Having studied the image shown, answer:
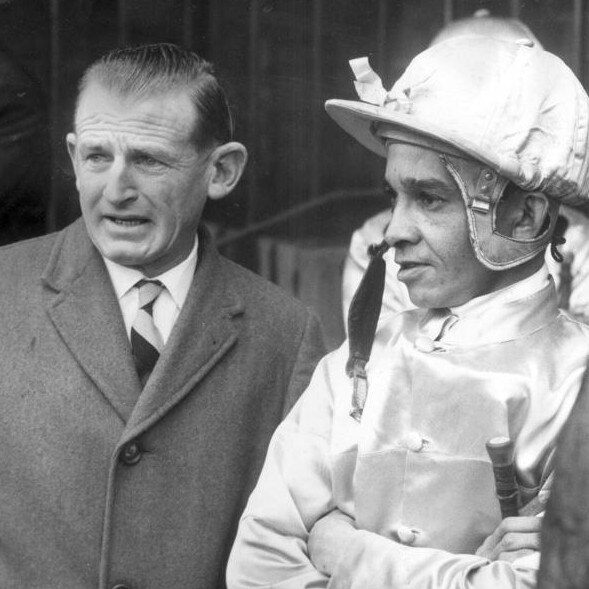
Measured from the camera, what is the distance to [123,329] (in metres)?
3.33

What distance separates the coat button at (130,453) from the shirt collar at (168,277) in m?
0.39

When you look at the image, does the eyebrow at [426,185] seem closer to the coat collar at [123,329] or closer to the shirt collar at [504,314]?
the shirt collar at [504,314]

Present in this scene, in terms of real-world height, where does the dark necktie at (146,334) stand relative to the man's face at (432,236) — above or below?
below

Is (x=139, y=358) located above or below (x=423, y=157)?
below

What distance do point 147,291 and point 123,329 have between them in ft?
0.41

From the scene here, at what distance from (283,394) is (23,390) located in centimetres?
64

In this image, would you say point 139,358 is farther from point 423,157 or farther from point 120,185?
point 423,157

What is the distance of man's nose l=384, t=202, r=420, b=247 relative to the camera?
9.06 feet

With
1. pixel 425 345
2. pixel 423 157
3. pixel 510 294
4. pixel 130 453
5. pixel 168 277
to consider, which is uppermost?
pixel 423 157

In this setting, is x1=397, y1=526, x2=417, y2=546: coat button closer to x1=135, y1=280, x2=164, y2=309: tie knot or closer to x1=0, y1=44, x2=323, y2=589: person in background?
x1=0, y1=44, x2=323, y2=589: person in background

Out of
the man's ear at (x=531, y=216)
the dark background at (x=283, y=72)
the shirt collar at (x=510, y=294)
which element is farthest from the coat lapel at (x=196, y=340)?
the dark background at (x=283, y=72)

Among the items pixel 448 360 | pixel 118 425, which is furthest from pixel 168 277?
pixel 448 360

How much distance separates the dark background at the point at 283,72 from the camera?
430 centimetres

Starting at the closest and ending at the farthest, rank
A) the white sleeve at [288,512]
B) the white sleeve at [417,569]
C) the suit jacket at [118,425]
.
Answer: the white sleeve at [417,569] < the white sleeve at [288,512] < the suit jacket at [118,425]
